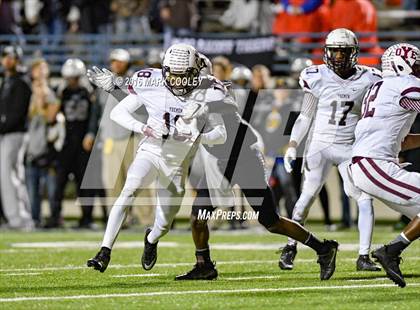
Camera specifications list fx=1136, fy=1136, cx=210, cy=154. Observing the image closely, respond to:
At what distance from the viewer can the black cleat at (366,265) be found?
25.1 feet

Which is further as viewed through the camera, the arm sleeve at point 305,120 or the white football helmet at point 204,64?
the arm sleeve at point 305,120

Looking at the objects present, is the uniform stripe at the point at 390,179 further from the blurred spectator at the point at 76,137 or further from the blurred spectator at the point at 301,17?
the blurred spectator at the point at 301,17

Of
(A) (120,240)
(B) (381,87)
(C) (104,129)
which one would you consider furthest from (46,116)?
(B) (381,87)

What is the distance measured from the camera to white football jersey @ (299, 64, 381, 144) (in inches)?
318

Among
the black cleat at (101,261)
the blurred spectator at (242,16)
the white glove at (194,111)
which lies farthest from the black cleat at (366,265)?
the blurred spectator at (242,16)

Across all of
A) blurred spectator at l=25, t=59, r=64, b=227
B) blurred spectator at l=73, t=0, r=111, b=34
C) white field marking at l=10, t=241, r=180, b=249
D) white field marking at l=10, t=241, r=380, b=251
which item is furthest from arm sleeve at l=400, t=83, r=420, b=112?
blurred spectator at l=73, t=0, r=111, b=34

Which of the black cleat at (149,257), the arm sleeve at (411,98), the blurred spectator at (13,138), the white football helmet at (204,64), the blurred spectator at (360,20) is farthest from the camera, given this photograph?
the blurred spectator at (360,20)

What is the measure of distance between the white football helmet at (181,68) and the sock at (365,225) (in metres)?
1.49

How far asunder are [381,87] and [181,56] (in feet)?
4.21

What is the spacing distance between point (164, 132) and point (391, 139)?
1464 mm

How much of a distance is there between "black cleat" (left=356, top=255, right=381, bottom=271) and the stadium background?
534 cm

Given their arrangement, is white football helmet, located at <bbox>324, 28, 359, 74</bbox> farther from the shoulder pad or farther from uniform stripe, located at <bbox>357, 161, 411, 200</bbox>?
uniform stripe, located at <bbox>357, 161, 411, 200</bbox>

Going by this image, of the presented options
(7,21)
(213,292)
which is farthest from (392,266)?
(7,21)

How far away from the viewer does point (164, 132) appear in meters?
7.27
